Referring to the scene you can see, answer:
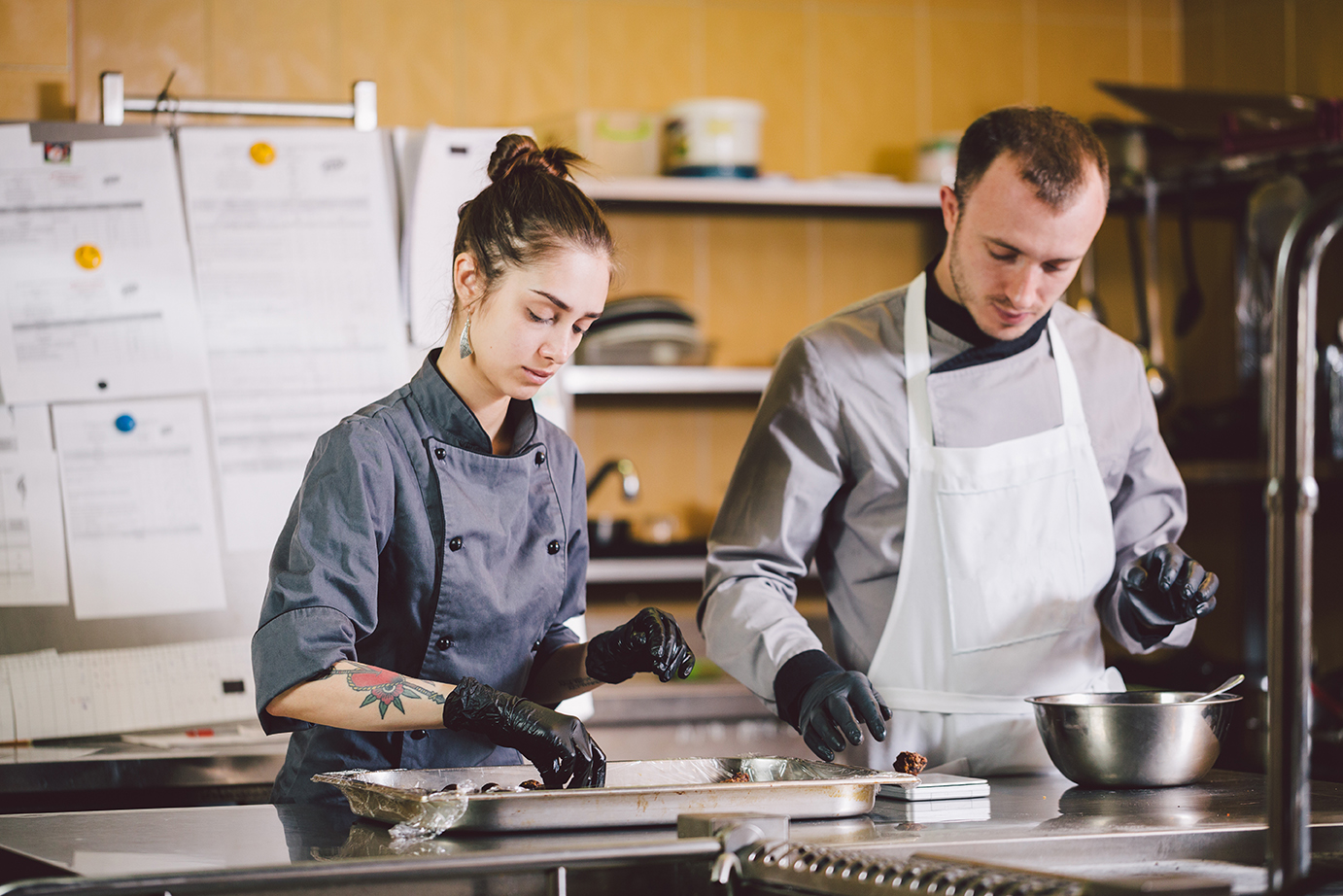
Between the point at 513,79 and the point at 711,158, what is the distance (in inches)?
25.2

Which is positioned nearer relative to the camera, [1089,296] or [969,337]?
[969,337]

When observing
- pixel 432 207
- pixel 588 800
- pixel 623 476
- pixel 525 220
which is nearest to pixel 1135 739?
pixel 588 800

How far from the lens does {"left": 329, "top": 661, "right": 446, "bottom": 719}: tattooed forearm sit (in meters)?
1.27

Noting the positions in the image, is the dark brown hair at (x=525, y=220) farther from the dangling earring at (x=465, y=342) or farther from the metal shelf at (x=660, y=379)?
the metal shelf at (x=660, y=379)

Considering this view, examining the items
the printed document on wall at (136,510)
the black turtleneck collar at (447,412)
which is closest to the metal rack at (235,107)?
the printed document on wall at (136,510)

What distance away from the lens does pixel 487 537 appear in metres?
1.47

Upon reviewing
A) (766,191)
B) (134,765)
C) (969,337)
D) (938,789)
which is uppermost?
(766,191)

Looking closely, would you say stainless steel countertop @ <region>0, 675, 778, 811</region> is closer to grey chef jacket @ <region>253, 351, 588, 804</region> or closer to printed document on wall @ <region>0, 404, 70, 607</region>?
printed document on wall @ <region>0, 404, 70, 607</region>

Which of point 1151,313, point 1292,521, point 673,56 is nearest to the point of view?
point 1292,521

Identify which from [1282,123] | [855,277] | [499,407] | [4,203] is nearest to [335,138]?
[4,203]

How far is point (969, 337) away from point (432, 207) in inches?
49.0

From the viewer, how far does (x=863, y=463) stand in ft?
5.89

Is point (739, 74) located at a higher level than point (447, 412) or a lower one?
higher

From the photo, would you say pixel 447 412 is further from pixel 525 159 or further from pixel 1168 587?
pixel 1168 587
